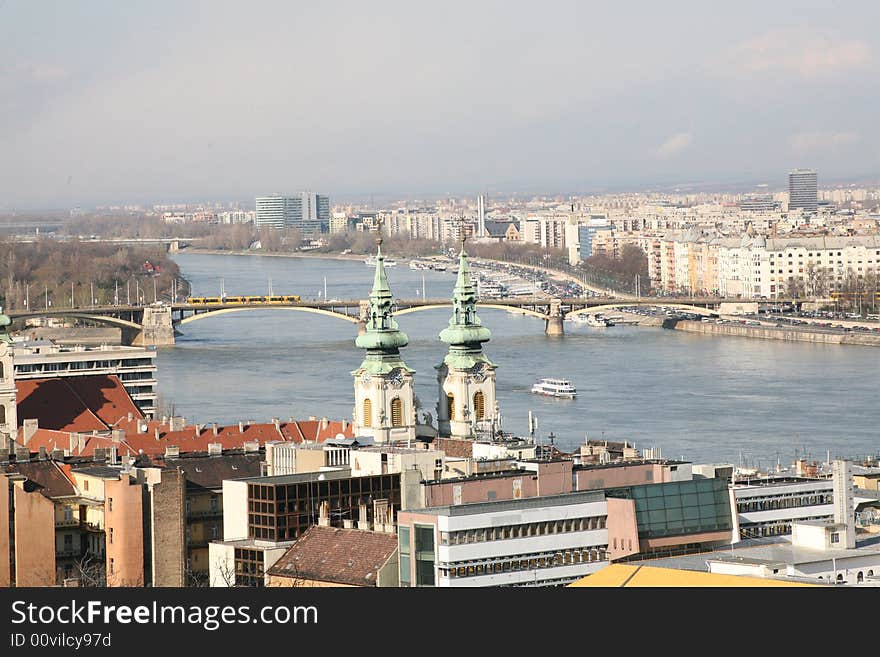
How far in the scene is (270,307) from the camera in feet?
94.2

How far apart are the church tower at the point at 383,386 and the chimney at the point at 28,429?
245 centimetres

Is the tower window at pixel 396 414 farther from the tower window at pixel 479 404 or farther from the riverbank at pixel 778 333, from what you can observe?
the riverbank at pixel 778 333

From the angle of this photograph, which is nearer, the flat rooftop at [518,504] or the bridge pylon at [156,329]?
the flat rooftop at [518,504]

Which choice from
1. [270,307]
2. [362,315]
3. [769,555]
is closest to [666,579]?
[769,555]

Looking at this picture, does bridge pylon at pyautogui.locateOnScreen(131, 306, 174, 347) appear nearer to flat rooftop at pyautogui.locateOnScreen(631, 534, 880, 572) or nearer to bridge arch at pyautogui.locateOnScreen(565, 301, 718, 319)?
bridge arch at pyautogui.locateOnScreen(565, 301, 718, 319)

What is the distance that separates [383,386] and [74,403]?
3.33 metres

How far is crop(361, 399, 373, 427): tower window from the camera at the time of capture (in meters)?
10.7

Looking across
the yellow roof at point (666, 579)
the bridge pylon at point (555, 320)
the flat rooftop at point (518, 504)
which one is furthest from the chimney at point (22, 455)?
the bridge pylon at point (555, 320)

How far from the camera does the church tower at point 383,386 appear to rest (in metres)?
10.6

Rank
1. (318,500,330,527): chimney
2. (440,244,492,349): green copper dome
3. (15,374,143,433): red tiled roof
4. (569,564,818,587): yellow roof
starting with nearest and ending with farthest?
(569,564,818,587): yellow roof, (318,500,330,527): chimney, (440,244,492,349): green copper dome, (15,374,143,433): red tiled roof

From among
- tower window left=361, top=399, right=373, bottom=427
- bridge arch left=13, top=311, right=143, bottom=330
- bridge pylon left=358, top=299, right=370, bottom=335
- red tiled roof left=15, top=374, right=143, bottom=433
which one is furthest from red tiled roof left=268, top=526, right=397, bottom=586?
bridge pylon left=358, top=299, right=370, bottom=335

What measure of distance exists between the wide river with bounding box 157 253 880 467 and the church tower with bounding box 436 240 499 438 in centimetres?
279
